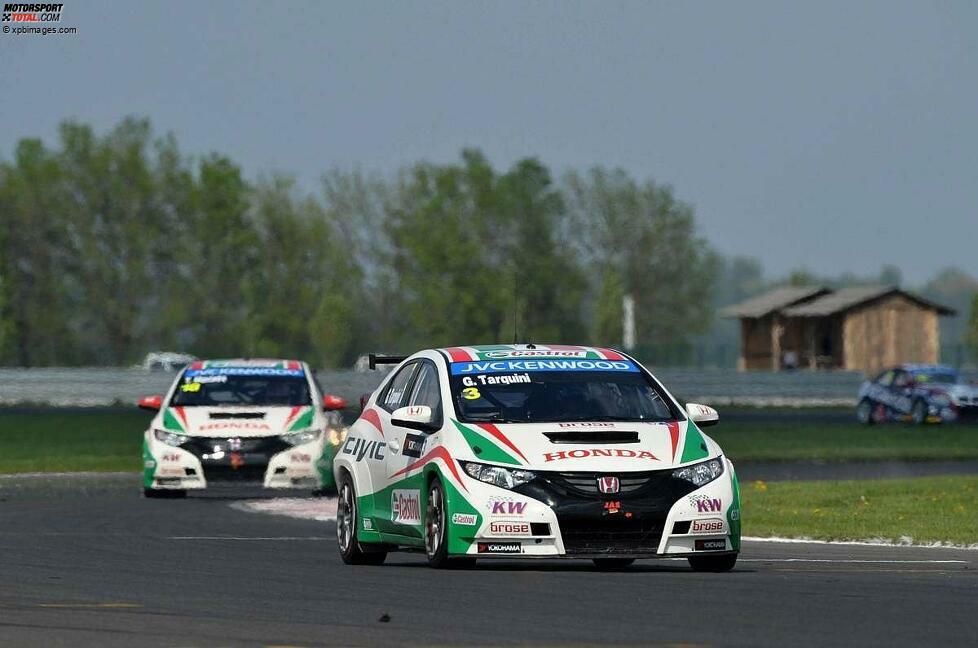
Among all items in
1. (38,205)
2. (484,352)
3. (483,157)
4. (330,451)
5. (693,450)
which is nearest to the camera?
(693,450)

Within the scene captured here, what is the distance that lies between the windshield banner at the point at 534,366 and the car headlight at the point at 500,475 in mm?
1212

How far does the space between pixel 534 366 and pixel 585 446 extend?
126cm

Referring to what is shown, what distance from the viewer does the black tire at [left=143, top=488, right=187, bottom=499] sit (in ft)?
76.9

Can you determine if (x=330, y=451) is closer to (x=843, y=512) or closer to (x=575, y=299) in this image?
(x=843, y=512)

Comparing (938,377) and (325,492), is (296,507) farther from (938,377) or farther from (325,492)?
(938,377)

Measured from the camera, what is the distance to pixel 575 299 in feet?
367

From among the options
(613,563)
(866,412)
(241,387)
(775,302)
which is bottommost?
(866,412)

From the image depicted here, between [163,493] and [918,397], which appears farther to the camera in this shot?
[918,397]

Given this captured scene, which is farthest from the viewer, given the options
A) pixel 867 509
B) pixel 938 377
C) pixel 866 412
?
pixel 866 412

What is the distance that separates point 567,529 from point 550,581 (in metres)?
0.41

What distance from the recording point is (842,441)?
3906 centimetres

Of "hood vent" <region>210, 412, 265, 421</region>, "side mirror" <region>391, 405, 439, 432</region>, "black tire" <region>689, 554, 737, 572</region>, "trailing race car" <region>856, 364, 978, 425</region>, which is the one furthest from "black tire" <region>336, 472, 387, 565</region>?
"trailing race car" <region>856, 364, 978, 425</region>

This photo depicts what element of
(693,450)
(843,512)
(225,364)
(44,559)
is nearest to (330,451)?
(225,364)

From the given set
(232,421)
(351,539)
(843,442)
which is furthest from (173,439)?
(843,442)
